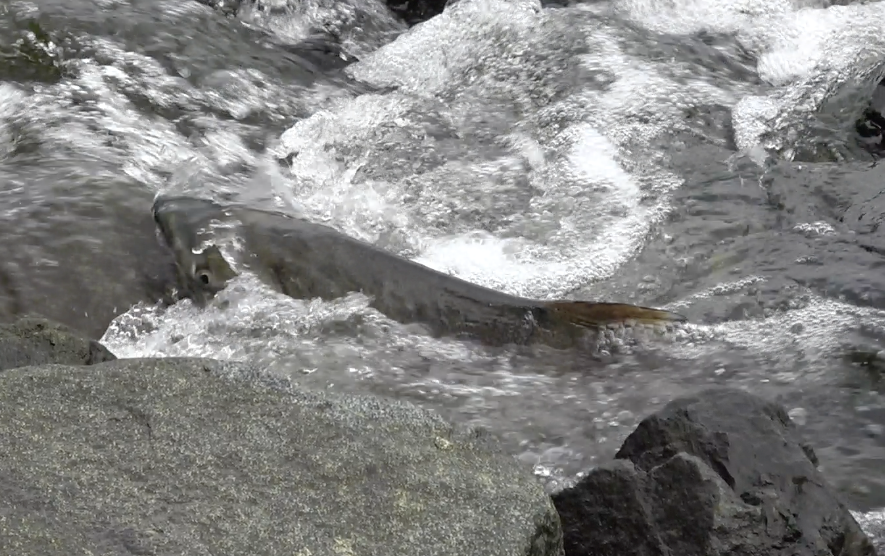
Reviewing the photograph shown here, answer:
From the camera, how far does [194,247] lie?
448 centimetres

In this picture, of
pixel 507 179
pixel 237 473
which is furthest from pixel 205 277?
pixel 237 473

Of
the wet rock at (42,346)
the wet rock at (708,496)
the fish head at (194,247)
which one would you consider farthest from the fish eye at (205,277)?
the wet rock at (708,496)

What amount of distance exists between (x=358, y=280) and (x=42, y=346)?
1.43m

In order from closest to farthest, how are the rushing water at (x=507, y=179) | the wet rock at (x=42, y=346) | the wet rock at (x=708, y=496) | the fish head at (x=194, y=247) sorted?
the wet rock at (x=708, y=496), the wet rock at (x=42, y=346), the rushing water at (x=507, y=179), the fish head at (x=194, y=247)

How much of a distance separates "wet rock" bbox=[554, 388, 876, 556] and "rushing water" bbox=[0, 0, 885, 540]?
52 cm

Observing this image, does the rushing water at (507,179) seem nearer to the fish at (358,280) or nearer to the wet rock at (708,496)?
the fish at (358,280)

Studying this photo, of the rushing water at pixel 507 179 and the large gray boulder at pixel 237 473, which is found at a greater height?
the large gray boulder at pixel 237 473

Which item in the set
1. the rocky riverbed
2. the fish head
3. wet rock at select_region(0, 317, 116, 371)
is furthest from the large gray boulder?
the fish head

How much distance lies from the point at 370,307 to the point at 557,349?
0.76m

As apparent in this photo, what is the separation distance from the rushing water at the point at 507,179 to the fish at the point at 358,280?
8 centimetres

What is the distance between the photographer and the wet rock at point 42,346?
311 centimetres

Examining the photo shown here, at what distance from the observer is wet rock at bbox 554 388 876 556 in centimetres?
276

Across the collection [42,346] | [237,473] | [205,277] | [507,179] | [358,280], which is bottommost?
[205,277]

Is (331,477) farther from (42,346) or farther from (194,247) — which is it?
(194,247)
